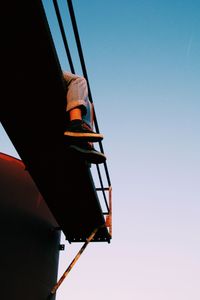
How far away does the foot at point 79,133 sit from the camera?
275cm

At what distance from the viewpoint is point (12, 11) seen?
2230 mm

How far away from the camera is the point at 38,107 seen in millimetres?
3021

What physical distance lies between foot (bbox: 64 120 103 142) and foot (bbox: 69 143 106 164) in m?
0.12

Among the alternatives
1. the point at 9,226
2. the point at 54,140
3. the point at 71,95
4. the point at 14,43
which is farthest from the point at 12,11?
the point at 9,226

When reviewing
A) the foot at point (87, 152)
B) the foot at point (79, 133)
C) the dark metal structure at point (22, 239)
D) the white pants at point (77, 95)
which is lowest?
the dark metal structure at point (22, 239)

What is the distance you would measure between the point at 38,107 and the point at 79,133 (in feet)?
1.96

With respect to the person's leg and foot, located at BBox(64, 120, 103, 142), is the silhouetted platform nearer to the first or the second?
the person's leg

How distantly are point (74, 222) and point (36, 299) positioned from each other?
1.49 m

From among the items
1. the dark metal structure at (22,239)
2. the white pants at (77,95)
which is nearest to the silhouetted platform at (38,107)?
the white pants at (77,95)

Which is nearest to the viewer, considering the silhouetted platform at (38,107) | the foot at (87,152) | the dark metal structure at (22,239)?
the silhouetted platform at (38,107)

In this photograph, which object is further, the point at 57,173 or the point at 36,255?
the point at 36,255

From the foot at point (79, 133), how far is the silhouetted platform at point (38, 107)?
35 centimetres

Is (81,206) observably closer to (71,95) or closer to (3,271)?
(3,271)

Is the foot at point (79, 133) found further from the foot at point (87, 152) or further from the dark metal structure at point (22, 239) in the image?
the dark metal structure at point (22, 239)
